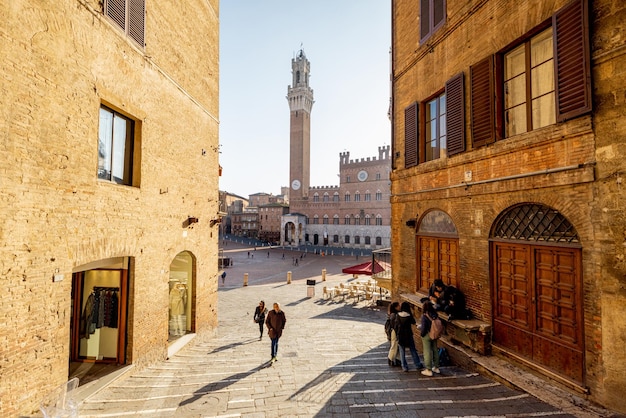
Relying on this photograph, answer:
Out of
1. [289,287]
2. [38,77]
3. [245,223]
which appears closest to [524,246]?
[38,77]

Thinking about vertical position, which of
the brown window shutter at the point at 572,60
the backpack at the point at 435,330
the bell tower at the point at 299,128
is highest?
the bell tower at the point at 299,128

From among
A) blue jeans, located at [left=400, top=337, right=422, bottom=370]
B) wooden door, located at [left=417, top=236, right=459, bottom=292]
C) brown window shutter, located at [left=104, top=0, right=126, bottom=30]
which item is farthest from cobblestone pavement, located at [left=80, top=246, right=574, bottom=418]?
brown window shutter, located at [left=104, top=0, right=126, bottom=30]

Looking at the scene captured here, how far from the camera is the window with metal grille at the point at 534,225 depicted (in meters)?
5.16

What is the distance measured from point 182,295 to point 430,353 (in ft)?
24.2

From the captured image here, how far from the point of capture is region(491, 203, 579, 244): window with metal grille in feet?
16.9

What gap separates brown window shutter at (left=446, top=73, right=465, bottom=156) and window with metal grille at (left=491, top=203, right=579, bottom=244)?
1.98 metres

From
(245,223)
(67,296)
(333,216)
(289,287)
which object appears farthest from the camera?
(245,223)

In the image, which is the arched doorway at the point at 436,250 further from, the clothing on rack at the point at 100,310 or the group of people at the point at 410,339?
the clothing on rack at the point at 100,310

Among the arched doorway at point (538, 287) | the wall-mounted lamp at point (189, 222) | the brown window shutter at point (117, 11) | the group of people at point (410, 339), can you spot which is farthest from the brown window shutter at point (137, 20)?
the arched doorway at point (538, 287)

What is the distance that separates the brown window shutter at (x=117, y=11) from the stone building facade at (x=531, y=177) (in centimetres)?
752

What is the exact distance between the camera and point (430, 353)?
6301 millimetres

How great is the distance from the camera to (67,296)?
5.24m

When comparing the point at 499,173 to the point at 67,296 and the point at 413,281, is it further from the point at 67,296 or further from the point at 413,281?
the point at 67,296

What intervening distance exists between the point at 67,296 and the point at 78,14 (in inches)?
190
